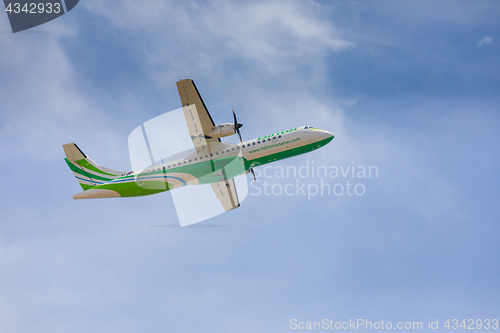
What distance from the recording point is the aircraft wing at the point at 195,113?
103 ft

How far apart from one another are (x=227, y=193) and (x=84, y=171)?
51.8 ft

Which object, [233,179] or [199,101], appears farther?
[233,179]

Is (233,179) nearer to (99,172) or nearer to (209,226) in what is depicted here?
(209,226)

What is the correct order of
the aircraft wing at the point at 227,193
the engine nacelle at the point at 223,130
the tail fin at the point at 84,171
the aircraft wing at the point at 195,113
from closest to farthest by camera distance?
the aircraft wing at the point at 195,113
the engine nacelle at the point at 223,130
the tail fin at the point at 84,171
the aircraft wing at the point at 227,193

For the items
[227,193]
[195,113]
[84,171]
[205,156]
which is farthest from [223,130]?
[84,171]

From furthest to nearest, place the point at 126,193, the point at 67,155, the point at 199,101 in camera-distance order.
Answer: the point at 67,155, the point at 126,193, the point at 199,101

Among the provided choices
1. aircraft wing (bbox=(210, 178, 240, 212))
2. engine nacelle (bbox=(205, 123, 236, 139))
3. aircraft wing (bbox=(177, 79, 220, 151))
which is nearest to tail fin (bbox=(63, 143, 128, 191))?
aircraft wing (bbox=(177, 79, 220, 151))

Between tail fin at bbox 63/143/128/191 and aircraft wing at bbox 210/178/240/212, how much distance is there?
10.5 m

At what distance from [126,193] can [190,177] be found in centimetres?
687

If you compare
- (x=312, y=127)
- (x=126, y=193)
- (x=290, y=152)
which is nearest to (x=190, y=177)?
(x=126, y=193)

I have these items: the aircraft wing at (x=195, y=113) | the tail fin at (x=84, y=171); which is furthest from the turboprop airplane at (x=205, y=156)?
the tail fin at (x=84, y=171)

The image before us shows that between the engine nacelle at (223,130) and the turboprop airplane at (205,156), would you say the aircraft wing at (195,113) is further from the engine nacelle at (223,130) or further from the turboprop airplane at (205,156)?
the engine nacelle at (223,130)

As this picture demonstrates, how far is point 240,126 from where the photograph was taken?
32.5 meters

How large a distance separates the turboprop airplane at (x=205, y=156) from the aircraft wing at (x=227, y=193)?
2.03 metres
